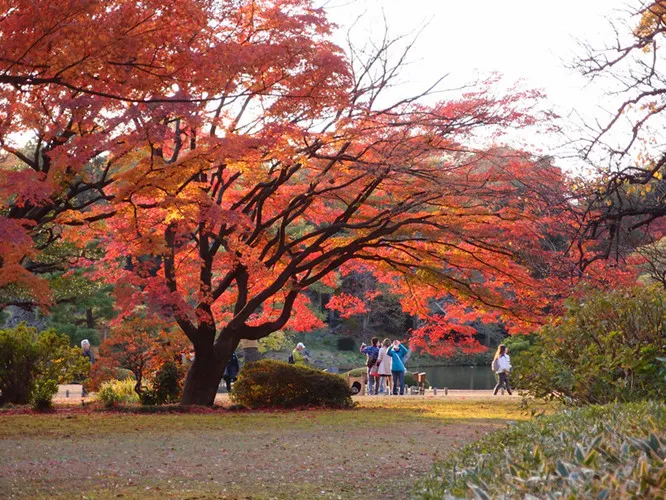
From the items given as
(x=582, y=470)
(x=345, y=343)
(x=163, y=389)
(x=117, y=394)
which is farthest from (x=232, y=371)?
(x=345, y=343)

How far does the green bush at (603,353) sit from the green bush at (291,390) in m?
9.54

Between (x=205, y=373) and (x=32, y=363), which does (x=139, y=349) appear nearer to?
(x=205, y=373)

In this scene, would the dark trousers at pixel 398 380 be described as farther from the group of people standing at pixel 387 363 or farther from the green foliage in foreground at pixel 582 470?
the green foliage in foreground at pixel 582 470

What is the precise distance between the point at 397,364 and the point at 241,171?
10081 mm

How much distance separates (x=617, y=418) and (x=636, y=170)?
5.64 metres

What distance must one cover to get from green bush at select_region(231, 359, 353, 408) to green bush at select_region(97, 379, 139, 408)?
2224 mm

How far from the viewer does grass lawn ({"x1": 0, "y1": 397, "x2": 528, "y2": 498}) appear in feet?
23.4

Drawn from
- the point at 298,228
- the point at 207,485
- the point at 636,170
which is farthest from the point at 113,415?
the point at 298,228

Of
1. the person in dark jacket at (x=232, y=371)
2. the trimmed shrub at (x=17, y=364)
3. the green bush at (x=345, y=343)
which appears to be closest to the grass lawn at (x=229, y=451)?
the trimmed shrub at (x=17, y=364)

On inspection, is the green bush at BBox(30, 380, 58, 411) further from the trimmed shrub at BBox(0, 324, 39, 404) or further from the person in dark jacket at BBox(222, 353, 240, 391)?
the person in dark jacket at BBox(222, 353, 240, 391)

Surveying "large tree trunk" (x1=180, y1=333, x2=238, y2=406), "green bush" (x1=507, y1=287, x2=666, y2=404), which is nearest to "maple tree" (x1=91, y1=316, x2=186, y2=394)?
"large tree trunk" (x1=180, y1=333, x2=238, y2=406)

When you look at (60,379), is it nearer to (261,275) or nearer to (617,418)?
(261,275)

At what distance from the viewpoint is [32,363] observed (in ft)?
54.0

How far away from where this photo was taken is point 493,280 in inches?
695
